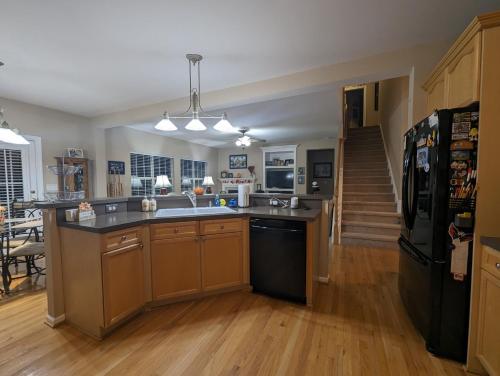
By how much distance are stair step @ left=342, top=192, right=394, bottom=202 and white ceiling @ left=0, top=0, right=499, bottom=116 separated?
2.95 meters

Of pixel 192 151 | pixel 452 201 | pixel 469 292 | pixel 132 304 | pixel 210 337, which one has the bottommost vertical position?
pixel 210 337

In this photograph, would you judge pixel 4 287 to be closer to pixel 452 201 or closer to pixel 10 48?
pixel 10 48

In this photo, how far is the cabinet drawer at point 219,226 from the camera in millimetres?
2295

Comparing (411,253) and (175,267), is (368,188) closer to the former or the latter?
(411,253)

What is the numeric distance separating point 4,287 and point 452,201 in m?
4.25

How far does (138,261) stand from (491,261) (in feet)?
8.06

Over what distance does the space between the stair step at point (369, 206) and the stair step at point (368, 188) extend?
1.45 feet

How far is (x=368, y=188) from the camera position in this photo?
4867 millimetres

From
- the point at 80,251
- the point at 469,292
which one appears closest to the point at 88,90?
the point at 80,251

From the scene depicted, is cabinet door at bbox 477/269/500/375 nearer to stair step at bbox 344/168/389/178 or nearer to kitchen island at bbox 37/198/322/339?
kitchen island at bbox 37/198/322/339

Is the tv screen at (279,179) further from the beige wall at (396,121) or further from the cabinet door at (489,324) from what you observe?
the cabinet door at (489,324)

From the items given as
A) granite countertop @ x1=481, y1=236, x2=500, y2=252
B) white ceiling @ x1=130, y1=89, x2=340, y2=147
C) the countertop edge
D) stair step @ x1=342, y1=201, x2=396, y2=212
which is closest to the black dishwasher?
the countertop edge

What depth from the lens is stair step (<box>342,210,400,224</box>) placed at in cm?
412

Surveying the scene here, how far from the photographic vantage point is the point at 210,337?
179cm
